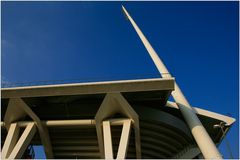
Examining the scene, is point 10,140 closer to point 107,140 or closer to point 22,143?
point 22,143

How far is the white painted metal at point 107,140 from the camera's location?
22.0 meters

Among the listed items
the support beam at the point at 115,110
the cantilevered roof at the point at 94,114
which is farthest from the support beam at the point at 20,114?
the support beam at the point at 115,110

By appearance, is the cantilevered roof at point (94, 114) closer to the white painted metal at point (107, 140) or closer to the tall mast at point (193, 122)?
the tall mast at point (193, 122)

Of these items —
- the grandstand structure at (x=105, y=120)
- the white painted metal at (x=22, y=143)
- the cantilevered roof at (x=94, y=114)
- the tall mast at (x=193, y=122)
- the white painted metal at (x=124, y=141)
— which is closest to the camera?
the tall mast at (x=193, y=122)

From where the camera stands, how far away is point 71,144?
29.0 metres

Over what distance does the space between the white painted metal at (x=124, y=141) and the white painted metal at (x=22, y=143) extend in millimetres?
9220

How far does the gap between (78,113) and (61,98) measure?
284 centimetres

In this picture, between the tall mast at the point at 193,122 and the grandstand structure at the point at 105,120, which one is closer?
the tall mast at the point at 193,122

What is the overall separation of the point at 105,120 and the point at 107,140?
2389 millimetres

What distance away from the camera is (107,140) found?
901 inches

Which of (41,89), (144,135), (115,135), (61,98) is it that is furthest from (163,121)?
(41,89)

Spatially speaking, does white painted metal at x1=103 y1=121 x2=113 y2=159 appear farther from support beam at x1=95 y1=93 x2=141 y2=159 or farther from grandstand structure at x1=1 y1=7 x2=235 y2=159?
support beam at x1=95 y1=93 x2=141 y2=159

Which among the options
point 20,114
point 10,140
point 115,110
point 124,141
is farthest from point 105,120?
point 10,140

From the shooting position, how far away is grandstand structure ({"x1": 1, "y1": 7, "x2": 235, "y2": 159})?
22.6 metres
